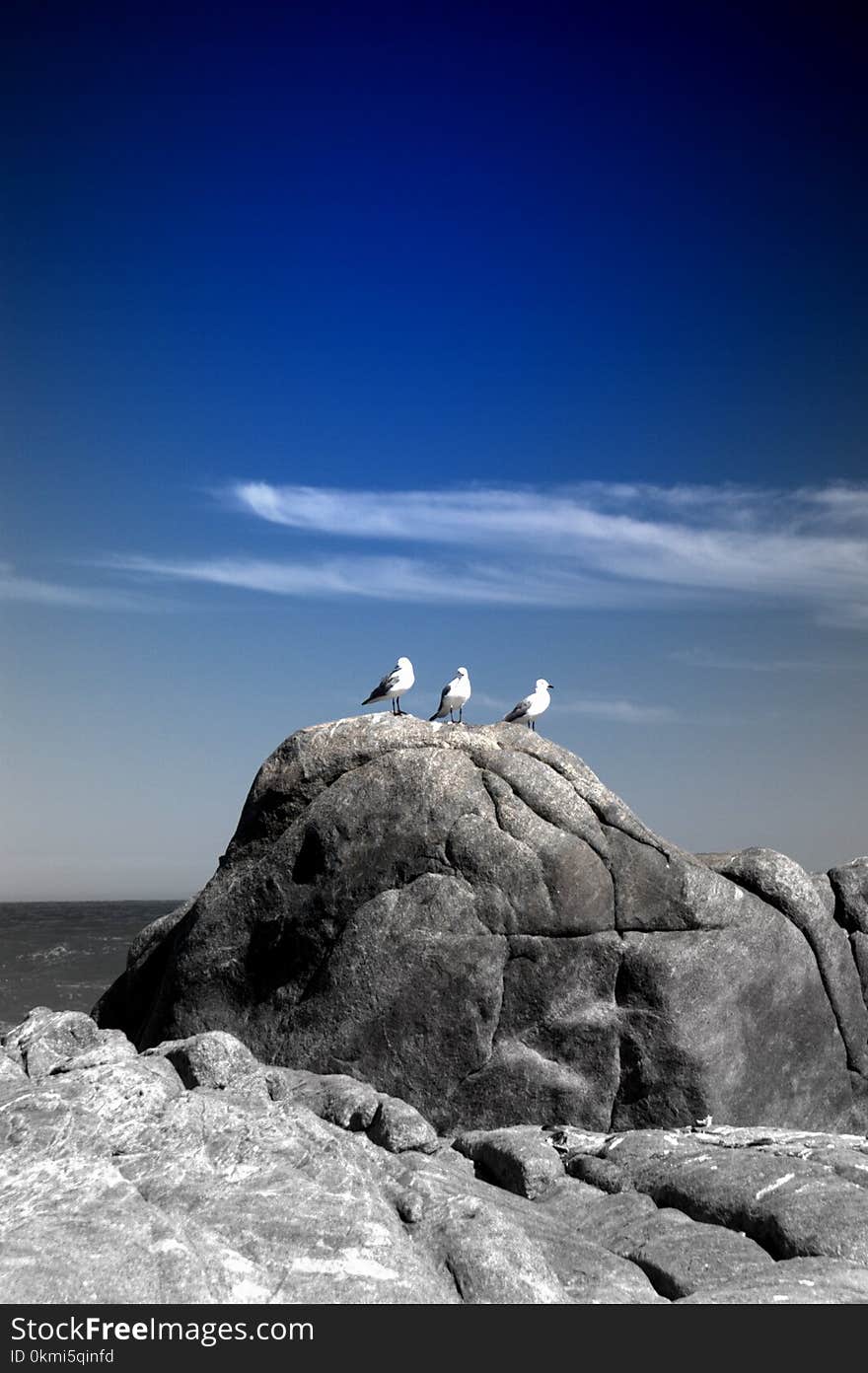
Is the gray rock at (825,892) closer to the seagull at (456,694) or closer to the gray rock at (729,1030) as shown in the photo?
the gray rock at (729,1030)

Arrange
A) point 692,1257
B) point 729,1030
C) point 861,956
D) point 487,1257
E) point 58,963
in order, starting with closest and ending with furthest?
point 487,1257
point 692,1257
point 729,1030
point 861,956
point 58,963

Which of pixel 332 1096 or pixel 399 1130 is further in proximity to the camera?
pixel 332 1096

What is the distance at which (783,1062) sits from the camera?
1352 cm

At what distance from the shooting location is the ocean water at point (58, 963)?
31056mm

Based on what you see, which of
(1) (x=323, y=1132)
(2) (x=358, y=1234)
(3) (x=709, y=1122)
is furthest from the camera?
(3) (x=709, y=1122)

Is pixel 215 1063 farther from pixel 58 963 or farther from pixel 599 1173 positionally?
pixel 58 963

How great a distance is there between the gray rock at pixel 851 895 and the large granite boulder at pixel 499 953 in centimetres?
59

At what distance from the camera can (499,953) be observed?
1322cm

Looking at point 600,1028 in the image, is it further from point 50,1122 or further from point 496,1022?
point 50,1122

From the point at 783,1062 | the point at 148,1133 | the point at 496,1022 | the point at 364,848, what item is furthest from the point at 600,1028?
the point at 148,1133

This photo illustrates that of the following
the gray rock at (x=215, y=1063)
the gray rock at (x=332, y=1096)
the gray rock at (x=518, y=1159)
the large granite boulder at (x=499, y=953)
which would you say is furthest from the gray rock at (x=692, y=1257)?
the large granite boulder at (x=499, y=953)

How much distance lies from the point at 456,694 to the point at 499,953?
13.1 ft

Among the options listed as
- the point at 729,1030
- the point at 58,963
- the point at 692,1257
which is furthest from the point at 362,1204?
the point at 58,963

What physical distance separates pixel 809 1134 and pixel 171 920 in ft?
29.2
